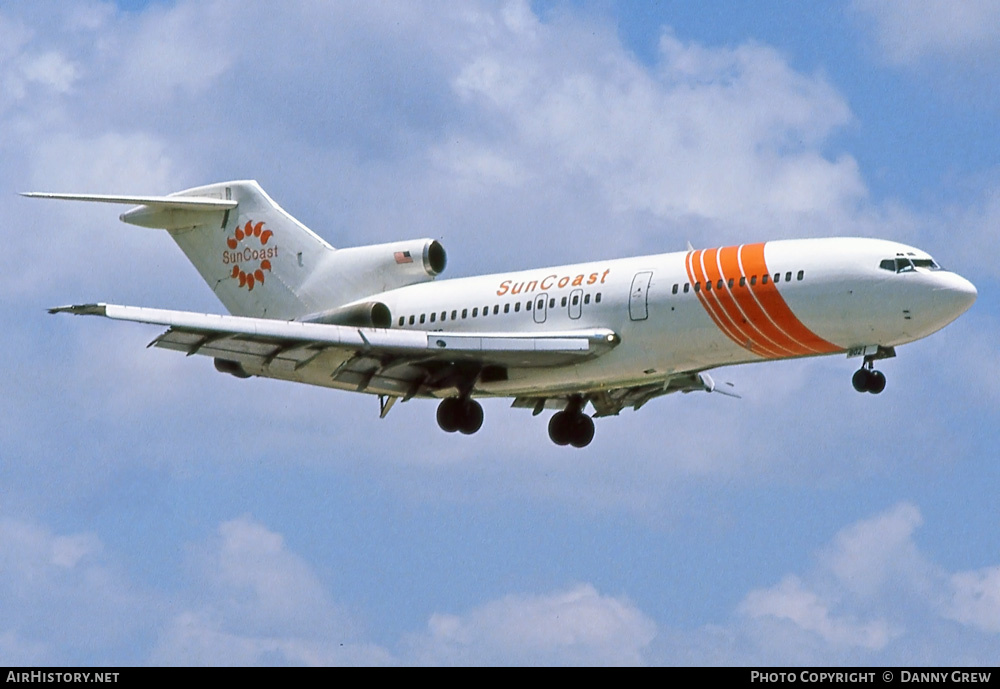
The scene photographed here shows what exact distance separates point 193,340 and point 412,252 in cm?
648

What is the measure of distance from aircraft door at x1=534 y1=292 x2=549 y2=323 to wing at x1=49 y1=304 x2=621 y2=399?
438 millimetres

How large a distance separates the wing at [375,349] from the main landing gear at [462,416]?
29cm

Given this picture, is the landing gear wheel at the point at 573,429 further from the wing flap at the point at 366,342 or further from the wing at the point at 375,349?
the wing flap at the point at 366,342

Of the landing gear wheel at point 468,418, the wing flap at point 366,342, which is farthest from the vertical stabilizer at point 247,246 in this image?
the landing gear wheel at point 468,418

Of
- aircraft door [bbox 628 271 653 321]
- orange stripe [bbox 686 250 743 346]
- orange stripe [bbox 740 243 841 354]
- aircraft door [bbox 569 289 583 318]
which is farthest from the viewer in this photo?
aircraft door [bbox 569 289 583 318]

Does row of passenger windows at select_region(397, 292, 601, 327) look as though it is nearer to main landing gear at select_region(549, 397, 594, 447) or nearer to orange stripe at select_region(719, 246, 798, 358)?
orange stripe at select_region(719, 246, 798, 358)

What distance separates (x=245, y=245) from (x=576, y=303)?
10.4 meters

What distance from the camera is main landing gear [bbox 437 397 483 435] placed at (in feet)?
129

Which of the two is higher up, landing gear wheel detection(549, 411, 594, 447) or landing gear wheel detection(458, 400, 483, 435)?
landing gear wheel detection(549, 411, 594, 447)

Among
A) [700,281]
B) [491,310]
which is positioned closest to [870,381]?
[700,281]

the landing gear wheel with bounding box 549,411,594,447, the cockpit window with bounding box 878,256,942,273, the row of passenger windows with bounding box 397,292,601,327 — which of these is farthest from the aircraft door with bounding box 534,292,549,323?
the cockpit window with bounding box 878,256,942,273

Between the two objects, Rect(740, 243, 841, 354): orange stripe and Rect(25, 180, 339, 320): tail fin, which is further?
Rect(25, 180, 339, 320): tail fin

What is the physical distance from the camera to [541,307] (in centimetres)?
3884

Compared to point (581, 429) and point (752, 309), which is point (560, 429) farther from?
point (752, 309)
